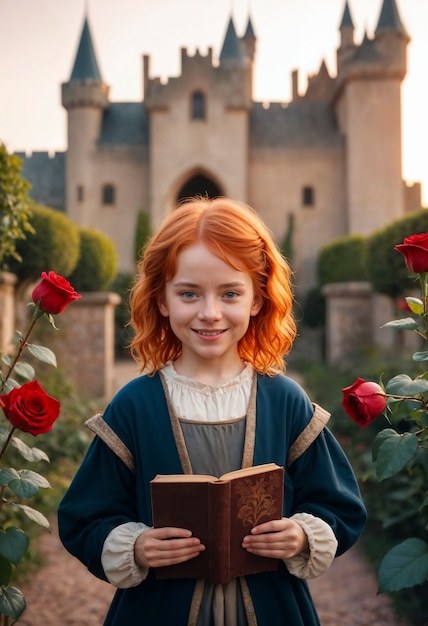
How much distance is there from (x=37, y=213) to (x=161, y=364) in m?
6.27

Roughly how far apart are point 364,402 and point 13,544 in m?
0.95

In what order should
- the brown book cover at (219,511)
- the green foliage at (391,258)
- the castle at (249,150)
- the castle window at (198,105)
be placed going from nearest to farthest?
the brown book cover at (219,511) → the green foliage at (391,258) → the castle at (249,150) → the castle window at (198,105)

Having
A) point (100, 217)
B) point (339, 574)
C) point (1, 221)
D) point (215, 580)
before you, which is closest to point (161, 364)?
point (215, 580)

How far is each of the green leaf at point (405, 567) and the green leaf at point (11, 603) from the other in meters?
0.92

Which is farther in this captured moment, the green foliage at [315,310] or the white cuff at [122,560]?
the green foliage at [315,310]

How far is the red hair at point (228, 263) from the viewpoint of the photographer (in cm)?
166

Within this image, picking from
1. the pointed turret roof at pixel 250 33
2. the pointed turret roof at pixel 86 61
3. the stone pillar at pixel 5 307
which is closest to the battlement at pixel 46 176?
the pointed turret roof at pixel 86 61

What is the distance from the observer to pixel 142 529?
60.5 inches

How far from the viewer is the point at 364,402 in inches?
60.9

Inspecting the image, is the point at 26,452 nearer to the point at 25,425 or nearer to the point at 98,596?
the point at 25,425

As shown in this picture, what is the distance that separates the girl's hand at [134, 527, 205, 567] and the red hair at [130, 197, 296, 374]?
460 mm

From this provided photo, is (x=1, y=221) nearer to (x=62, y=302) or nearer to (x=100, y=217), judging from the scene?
(x=62, y=302)

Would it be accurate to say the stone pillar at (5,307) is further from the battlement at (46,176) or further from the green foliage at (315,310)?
the battlement at (46,176)

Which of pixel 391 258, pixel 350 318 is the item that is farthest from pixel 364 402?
pixel 350 318
